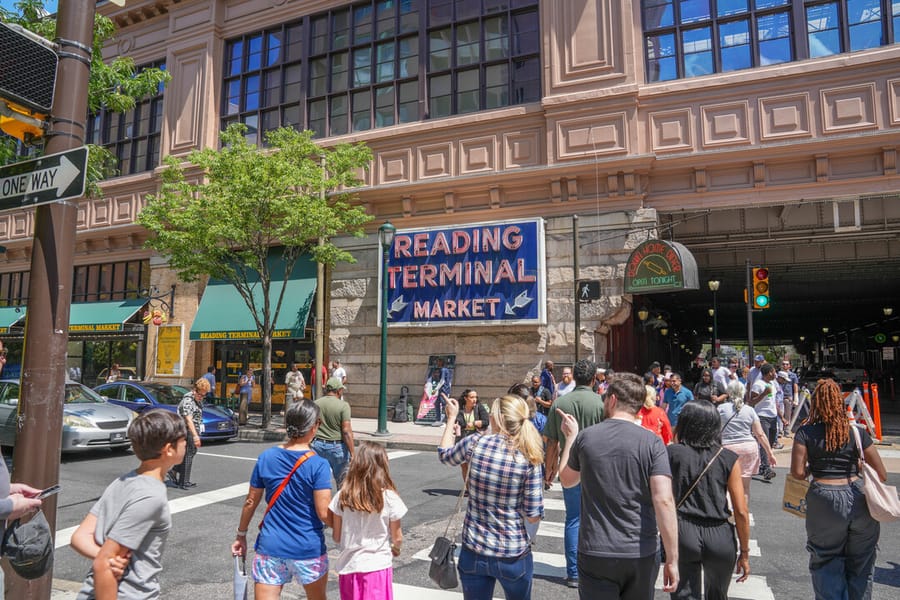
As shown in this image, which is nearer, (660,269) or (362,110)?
(660,269)

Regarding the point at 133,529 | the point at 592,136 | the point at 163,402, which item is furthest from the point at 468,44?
the point at 133,529

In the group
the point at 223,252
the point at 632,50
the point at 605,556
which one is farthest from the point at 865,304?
the point at 605,556

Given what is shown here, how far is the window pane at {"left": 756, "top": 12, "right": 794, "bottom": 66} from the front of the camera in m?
15.4

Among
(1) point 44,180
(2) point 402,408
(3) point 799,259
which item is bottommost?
(2) point 402,408

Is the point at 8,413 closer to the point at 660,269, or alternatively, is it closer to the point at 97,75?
the point at 97,75

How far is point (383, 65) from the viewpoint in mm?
19938

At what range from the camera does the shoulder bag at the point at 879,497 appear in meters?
3.89

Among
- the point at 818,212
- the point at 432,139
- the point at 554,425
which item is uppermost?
the point at 432,139

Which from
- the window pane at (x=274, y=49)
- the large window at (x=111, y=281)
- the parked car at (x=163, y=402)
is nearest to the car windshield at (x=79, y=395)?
the parked car at (x=163, y=402)

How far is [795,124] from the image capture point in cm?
1483

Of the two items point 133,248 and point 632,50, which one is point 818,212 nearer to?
point 632,50

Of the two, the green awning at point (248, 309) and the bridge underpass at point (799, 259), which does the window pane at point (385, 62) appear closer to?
the green awning at point (248, 309)

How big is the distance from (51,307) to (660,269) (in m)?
13.4

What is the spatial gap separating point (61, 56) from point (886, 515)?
6219 millimetres
